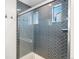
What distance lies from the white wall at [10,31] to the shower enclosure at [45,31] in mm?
108

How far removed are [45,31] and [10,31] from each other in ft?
2.24

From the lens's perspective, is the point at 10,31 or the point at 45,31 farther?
the point at 45,31

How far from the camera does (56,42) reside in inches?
53.9

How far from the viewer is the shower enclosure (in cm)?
124

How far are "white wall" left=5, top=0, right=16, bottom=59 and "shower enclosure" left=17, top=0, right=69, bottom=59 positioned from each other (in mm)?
108

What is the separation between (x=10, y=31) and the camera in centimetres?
107

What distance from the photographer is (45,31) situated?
163cm

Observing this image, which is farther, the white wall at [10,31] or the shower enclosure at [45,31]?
the shower enclosure at [45,31]

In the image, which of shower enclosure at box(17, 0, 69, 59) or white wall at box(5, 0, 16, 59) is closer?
white wall at box(5, 0, 16, 59)

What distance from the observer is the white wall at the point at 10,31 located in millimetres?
1038

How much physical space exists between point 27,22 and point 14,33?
47 cm

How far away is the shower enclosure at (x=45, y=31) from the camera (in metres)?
1.24

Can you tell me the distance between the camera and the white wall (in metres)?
1.04

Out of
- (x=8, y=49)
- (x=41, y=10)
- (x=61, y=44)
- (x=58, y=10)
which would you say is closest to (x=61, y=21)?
(x=58, y=10)
